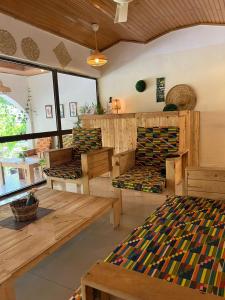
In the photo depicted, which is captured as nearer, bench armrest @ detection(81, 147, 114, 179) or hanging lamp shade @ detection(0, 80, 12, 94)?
bench armrest @ detection(81, 147, 114, 179)

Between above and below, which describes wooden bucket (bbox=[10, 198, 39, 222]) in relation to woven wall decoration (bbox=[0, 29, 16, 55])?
below

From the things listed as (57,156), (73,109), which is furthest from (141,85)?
(57,156)

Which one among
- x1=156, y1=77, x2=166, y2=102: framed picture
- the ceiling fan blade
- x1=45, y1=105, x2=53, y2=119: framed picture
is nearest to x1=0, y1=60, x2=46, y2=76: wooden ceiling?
x1=45, y1=105, x2=53, y2=119: framed picture

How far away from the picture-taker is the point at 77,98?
5.43m

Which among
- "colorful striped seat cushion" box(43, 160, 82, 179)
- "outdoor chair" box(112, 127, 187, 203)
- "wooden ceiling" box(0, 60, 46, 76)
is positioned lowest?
"colorful striped seat cushion" box(43, 160, 82, 179)

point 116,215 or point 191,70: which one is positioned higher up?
point 191,70

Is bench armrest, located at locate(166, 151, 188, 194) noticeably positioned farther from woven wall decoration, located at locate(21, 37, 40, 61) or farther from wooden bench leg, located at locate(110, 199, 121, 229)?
woven wall decoration, located at locate(21, 37, 40, 61)

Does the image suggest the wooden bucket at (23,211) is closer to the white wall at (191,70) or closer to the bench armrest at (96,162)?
the bench armrest at (96,162)

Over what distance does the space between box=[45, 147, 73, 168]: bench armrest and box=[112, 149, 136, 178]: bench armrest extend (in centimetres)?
103

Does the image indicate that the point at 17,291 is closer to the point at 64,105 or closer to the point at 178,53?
the point at 64,105

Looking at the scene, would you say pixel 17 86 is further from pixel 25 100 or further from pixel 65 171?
pixel 65 171

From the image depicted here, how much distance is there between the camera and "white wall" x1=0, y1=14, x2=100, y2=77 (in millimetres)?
3375

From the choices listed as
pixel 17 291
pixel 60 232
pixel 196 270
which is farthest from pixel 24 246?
pixel 196 270

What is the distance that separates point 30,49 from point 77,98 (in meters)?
1.87
